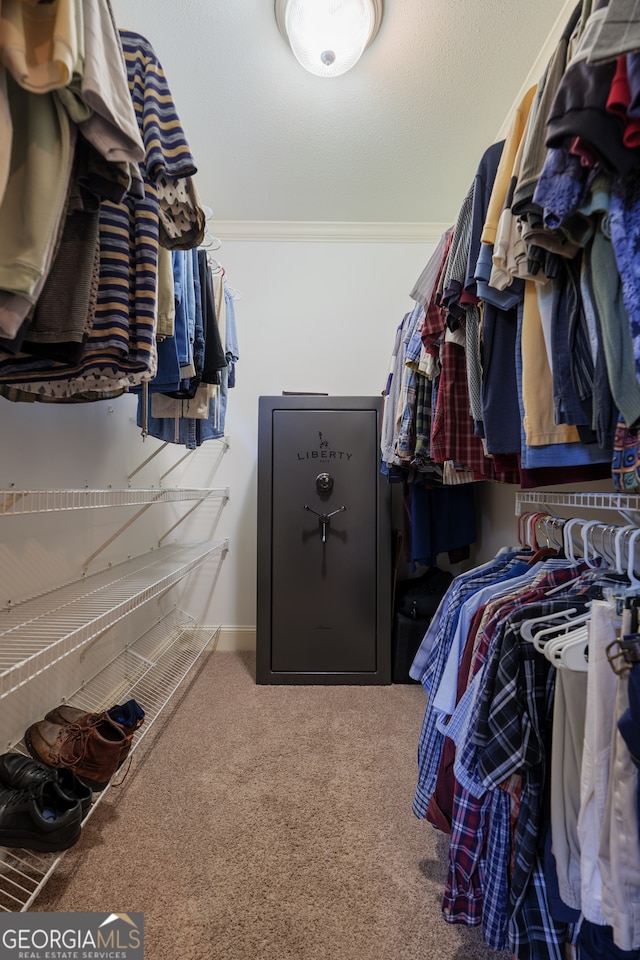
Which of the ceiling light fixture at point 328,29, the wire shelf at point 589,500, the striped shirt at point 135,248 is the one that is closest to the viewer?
the striped shirt at point 135,248

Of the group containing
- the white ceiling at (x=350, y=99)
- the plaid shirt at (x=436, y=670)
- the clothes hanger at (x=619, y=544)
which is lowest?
the plaid shirt at (x=436, y=670)

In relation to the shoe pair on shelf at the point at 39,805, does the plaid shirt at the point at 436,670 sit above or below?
above

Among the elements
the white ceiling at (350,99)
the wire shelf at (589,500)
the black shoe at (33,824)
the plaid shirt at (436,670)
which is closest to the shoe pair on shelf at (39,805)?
the black shoe at (33,824)

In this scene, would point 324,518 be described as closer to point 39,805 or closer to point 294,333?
point 294,333

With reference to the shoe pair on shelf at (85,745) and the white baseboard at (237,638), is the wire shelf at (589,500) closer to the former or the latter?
the shoe pair on shelf at (85,745)

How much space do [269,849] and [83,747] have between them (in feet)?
1.92

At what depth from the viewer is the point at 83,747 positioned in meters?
1.34

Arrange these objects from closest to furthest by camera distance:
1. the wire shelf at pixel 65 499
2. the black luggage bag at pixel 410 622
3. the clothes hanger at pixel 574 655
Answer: the clothes hanger at pixel 574 655, the wire shelf at pixel 65 499, the black luggage bag at pixel 410 622

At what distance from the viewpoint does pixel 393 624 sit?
2.52 m

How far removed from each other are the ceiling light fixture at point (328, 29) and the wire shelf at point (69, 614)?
199 centimetres

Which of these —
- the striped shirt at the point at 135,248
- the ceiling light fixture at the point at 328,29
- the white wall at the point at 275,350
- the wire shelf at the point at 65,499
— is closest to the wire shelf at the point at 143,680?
the white wall at the point at 275,350

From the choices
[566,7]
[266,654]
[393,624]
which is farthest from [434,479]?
[566,7]

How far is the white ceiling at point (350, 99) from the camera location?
168cm

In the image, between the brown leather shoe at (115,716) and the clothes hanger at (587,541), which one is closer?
the clothes hanger at (587,541)
